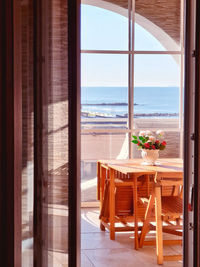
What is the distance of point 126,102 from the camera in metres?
6.74

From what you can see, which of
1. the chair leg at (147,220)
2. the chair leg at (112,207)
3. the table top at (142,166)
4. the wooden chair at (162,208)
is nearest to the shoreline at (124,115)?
the table top at (142,166)

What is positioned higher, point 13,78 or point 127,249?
point 13,78

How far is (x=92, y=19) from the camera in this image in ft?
21.6

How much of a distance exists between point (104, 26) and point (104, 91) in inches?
37.3

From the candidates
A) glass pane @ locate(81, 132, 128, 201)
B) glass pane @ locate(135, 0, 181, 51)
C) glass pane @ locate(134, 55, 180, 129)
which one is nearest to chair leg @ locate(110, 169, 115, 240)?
glass pane @ locate(81, 132, 128, 201)

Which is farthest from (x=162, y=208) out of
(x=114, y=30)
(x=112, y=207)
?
(x=114, y=30)

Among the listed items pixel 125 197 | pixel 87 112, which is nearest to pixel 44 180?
pixel 125 197

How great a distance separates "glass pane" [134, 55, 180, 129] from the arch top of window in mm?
239

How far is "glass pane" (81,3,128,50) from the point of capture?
21.6 feet

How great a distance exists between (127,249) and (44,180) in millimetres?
2777

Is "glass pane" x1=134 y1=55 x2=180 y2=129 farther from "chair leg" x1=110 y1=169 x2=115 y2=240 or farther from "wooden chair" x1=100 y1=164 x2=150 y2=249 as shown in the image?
"chair leg" x1=110 y1=169 x2=115 y2=240

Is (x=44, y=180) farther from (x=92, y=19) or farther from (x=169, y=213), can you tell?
(x=92, y=19)

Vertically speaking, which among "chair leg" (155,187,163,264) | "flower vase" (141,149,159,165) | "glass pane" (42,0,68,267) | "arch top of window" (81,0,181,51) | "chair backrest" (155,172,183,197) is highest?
"arch top of window" (81,0,181,51)
